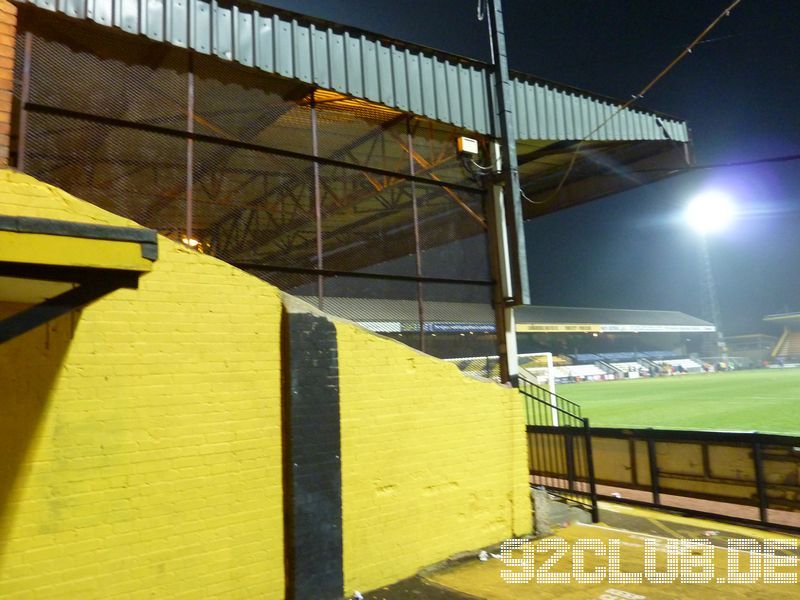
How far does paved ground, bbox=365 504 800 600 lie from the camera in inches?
217

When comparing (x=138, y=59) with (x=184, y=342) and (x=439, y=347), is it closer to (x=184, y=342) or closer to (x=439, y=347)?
(x=184, y=342)

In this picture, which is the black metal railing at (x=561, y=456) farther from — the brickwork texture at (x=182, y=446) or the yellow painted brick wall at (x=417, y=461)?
the brickwork texture at (x=182, y=446)

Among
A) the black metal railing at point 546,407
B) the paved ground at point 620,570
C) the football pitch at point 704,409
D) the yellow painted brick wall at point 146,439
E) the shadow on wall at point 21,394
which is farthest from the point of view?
the football pitch at point 704,409

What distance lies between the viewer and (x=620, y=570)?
6.19m

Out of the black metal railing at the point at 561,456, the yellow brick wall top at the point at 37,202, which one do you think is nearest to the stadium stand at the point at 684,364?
the black metal railing at the point at 561,456

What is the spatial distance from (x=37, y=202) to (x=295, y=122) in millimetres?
3882

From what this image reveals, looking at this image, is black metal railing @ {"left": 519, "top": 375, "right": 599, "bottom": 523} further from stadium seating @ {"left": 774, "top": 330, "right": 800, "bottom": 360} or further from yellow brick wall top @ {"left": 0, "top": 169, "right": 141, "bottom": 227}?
stadium seating @ {"left": 774, "top": 330, "right": 800, "bottom": 360}

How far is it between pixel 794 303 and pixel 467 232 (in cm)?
Answer: 15760

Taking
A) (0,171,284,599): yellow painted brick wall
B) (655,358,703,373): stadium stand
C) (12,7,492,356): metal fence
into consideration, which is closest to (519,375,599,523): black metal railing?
(12,7,492,356): metal fence

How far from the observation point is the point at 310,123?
7539 mm

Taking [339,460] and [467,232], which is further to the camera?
A: [467,232]

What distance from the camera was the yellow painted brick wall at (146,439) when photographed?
4008 mm

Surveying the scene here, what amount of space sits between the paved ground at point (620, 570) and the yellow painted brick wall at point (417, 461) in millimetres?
315

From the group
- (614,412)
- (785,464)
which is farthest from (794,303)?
(785,464)
